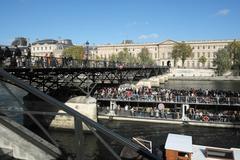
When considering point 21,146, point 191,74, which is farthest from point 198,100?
point 191,74

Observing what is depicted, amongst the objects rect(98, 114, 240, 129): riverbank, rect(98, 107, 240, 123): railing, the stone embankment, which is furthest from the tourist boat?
the stone embankment

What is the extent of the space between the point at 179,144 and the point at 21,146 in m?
16.1

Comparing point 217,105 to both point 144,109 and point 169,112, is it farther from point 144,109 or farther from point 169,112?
point 144,109

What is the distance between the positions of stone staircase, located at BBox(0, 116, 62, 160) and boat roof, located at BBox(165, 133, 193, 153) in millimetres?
14830

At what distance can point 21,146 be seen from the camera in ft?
22.7

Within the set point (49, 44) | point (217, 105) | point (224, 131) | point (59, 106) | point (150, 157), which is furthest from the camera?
point (49, 44)

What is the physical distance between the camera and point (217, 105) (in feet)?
128

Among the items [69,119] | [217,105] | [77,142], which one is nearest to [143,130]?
[69,119]

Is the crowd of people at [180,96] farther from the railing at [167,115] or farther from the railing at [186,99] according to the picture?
the railing at [167,115]

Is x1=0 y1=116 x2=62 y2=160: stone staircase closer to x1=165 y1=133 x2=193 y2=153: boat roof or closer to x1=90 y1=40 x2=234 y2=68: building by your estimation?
x1=165 y1=133 x2=193 y2=153: boat roof

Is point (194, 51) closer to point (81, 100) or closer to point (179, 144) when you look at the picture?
point (81, 100)

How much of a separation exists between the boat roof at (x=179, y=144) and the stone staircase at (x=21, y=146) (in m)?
14.8

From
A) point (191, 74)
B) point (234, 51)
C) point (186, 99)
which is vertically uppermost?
point (234, 51)

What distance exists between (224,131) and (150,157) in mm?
31527
